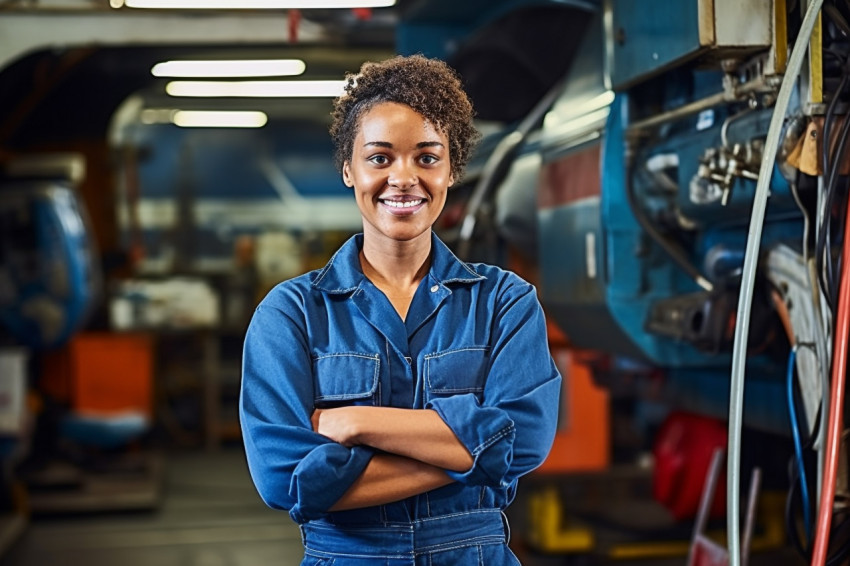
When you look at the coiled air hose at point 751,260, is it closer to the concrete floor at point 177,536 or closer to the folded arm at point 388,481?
the folded arm at point 388,481

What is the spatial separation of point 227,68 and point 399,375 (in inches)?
266

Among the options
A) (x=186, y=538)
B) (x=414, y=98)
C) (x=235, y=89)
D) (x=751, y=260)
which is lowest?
(x=186, y=538)

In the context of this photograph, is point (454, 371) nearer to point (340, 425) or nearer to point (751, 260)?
point (340, 425)

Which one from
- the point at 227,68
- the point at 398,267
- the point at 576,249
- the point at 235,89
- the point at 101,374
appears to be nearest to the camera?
the point at 398,267

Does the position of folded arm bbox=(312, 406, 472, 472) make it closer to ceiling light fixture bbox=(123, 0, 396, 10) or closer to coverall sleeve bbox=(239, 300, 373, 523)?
coverall sleeve bbox=(239, 300, 373, 523)

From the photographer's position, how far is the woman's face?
1553mm

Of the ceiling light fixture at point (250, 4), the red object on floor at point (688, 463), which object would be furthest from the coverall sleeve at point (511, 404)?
the red object on floor at point (688, 463)

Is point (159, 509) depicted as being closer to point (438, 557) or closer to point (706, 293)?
point (706, 293)

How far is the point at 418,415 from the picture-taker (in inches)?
60.1

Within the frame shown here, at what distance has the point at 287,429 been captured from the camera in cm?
152

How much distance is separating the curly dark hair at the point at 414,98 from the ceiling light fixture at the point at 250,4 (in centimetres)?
204

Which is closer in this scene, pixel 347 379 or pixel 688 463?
pixel 347 379

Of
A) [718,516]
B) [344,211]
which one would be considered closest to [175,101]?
[344,211]

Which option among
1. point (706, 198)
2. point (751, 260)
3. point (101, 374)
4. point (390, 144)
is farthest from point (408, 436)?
point (101, 374)
